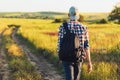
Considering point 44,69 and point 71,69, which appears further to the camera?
point 44,69

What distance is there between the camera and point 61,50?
760 cm

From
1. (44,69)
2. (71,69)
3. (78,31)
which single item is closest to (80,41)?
(78,31)

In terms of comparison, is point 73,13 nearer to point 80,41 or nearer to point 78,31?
point 78,31

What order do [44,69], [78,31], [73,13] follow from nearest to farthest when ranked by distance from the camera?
[73,13] → [78,31] → [44,69]

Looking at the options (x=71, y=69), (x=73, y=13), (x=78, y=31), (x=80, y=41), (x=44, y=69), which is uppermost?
(x=73, y=13)

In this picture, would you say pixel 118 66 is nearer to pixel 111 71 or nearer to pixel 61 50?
pixel 111 71

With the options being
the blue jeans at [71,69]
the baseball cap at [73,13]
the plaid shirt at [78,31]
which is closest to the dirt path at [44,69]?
the blue jeans at [71,69]

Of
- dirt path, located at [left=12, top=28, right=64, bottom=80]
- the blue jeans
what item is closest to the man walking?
the blue jeans

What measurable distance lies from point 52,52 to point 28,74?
5.99 meters

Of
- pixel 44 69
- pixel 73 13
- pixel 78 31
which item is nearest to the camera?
pixel 73 13

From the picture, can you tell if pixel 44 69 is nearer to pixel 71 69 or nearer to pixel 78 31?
pixel 71 69

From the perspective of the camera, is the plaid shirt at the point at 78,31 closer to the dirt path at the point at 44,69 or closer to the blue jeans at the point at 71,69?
the blue jeans at the point at 71,69

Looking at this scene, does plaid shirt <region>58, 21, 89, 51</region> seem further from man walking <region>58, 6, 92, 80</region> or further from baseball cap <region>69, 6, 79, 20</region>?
baseball cap <region>69, 6, 79, 20</region>

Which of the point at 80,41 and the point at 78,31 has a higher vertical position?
the point at 78,31
